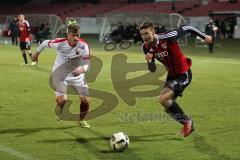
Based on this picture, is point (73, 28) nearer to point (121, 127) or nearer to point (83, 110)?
point (83, 110)

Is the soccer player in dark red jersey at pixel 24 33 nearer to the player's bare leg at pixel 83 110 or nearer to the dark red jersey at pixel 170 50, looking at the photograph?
the player's bare leg at pixel 83 110

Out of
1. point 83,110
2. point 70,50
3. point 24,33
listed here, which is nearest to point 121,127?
point 83,110

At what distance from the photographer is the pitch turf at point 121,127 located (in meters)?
7.75

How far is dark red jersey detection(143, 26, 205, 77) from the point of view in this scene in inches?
335

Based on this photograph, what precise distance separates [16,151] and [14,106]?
4.46 metres

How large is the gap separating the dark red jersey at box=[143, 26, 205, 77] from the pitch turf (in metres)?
1.24

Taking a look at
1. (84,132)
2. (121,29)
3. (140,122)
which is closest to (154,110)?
(140,122)

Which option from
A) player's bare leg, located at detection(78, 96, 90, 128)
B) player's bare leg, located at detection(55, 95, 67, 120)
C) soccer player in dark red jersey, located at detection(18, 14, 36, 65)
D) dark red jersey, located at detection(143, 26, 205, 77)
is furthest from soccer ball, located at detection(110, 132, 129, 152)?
soccer player in dark red jersey, located at detection(18, 14, 36, 65)

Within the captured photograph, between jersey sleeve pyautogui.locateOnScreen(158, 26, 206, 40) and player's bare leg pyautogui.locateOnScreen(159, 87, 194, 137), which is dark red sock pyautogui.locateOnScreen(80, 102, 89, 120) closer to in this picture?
player's bare leg pyautogui.locateOnScreen(159, 87, 194, 137)

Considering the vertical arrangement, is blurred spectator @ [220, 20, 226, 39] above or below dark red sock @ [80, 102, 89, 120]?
below

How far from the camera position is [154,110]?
462 inches

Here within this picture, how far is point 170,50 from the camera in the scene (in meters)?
8.62

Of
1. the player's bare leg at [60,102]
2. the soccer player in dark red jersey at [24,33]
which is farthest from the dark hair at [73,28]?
the soccer player in dark red jersey at [24,33]

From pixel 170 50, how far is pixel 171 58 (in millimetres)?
147
